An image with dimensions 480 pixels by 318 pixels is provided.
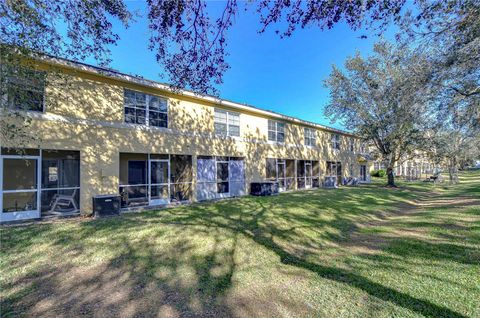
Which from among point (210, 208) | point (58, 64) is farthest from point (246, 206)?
point (58, 64)

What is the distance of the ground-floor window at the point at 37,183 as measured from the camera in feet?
27.4

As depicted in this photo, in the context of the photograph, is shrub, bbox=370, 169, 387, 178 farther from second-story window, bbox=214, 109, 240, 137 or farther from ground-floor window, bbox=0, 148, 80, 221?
ground-floor window, bbox=0, 148, 80, 221

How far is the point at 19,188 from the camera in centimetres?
883

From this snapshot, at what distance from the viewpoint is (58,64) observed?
8414mm

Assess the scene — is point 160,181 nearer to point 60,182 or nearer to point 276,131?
point 60,182

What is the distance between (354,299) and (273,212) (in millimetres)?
6261

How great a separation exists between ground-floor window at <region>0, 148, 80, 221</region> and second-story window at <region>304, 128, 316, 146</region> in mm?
16991

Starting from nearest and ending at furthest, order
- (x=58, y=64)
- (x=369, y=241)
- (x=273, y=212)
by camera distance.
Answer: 1. (x=369, y=241)
2. (x=58, y=64)
3. (x=273, y=212)

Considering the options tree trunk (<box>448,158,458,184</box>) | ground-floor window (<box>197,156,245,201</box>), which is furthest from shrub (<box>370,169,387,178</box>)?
ground-floor window (<box>197,156,245,201</box>)

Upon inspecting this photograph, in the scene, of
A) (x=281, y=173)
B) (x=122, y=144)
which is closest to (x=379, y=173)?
(x=281, y=173)

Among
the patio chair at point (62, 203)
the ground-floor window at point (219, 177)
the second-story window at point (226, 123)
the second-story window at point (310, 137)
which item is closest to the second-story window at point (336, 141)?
the second-story window at point (310, 137)

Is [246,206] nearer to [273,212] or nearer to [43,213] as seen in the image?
[273,212]

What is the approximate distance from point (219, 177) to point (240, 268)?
990 centimetres

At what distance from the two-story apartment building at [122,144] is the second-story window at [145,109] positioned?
45 mm
